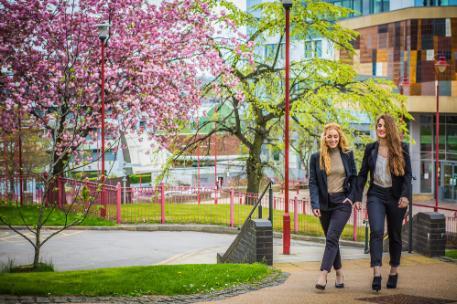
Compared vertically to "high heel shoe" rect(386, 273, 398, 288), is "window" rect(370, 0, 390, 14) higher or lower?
higher

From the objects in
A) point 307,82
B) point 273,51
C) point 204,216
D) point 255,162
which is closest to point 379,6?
point 273,51

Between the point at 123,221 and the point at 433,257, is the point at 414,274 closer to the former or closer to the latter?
the point at 433,257

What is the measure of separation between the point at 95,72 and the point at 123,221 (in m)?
6.63

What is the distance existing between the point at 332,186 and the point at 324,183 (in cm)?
11

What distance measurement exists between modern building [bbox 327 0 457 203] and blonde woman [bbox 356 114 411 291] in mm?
41080

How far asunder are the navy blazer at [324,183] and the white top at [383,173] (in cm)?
30

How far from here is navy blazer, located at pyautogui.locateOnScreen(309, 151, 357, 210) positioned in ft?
28.0

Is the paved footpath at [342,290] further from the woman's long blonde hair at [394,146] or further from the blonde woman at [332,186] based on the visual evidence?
the woman's long blonde hair at [394,146]

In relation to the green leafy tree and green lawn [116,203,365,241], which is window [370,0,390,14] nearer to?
the green leafy tree

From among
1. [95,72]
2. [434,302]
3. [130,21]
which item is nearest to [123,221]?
[95,72]

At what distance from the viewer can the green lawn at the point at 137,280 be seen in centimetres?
924

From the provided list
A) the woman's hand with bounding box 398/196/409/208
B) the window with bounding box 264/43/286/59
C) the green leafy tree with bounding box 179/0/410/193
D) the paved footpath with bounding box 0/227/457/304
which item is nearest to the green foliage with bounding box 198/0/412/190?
the green leafy tree with bounding box 179/0/410/193

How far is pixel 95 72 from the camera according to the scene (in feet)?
87.9

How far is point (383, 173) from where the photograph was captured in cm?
859
